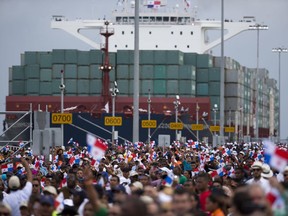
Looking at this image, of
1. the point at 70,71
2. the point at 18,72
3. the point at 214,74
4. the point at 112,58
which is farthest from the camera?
the point at 18,72

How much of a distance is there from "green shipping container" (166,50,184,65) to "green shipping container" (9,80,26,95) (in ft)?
40.4

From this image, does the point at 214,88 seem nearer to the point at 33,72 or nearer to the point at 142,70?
the point at 142,70

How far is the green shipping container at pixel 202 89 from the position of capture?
93812 mm

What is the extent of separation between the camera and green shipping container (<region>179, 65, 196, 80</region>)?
89.6 metres

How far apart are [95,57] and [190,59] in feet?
25.5

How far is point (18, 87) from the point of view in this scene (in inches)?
3656

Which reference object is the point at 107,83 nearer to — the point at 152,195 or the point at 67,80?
the point at 67,80

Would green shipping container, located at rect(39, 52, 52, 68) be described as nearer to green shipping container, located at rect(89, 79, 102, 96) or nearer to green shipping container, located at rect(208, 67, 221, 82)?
green shipping container, located at rect(89, 79, 102, 96)

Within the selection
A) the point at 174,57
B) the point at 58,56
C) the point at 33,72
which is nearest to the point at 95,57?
the point at 58,56

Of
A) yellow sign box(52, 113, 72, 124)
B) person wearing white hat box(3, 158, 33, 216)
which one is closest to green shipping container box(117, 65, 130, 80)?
yellow sign box(52, 113, 72, 124)

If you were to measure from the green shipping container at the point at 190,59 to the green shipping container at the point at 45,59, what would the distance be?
1085cm

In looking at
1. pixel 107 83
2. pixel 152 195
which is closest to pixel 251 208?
pixel 152 195

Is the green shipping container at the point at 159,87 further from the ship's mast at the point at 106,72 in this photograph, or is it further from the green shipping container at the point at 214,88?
the ship's mast at the point at 106,72

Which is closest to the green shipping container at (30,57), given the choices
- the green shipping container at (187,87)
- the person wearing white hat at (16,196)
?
the green shipping container at (187,87)
